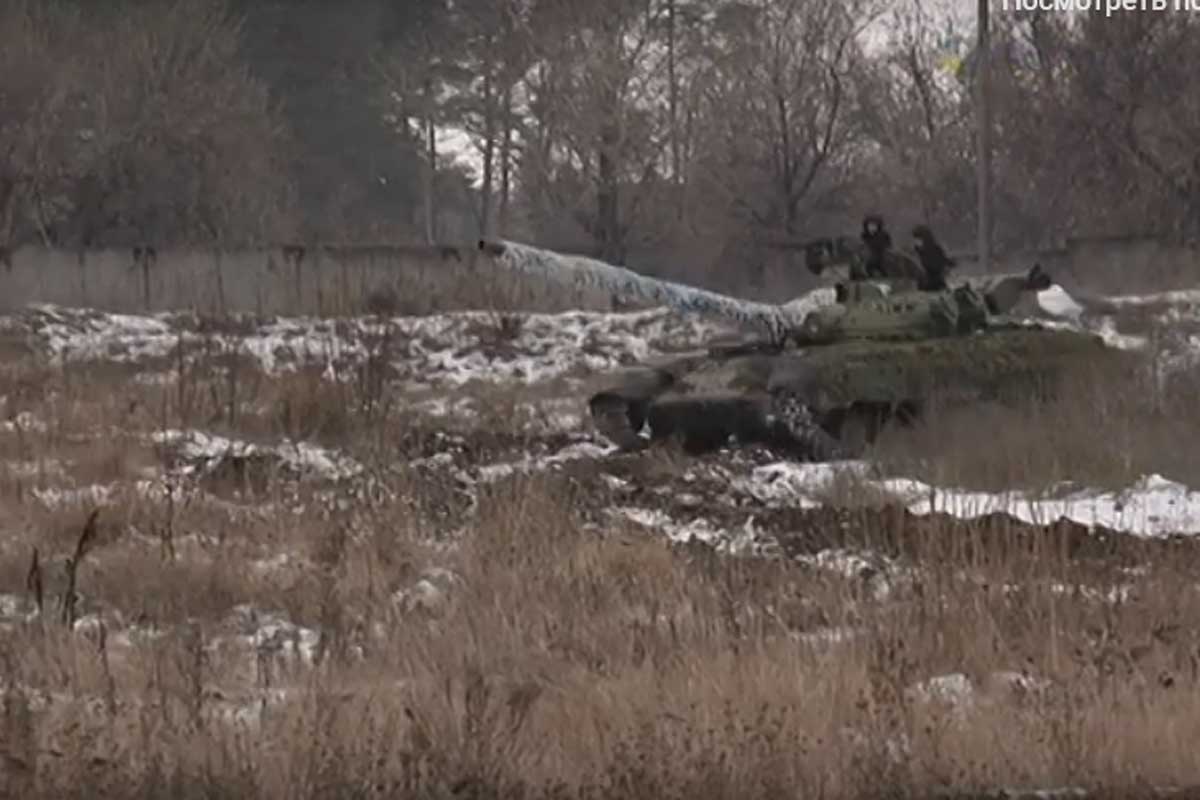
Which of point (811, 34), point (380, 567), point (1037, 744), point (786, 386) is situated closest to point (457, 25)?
point (811, 34)

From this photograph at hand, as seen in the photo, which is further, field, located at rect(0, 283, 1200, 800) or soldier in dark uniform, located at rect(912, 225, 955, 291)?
soldier in dark uniform, located at rect(912, 225, 955, 291)

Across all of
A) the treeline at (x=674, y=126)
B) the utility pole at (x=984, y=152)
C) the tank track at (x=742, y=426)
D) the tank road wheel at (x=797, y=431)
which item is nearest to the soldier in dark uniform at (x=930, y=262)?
the tank track at (x=742, y=426)

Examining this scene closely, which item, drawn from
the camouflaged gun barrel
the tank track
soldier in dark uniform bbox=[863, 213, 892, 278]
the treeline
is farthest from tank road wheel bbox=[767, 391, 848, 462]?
the treeline

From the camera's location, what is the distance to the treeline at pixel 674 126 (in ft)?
105

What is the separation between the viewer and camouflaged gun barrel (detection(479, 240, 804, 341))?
1311 centimetres

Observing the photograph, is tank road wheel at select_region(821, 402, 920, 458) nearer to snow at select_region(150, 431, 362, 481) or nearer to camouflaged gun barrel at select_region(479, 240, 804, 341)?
camouflaged gun barrel at select_region(479, 240, 804, 341)

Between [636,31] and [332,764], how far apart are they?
35880mm

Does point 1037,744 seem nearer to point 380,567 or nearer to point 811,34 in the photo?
point 380,567

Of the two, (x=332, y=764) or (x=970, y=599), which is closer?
(x=332, y=764)

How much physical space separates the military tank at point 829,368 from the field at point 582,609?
34 cm

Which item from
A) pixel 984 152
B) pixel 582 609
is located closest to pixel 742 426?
pixel 582 609

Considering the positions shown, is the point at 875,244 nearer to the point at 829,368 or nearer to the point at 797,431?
the point at 829,368

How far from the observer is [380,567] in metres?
7.53

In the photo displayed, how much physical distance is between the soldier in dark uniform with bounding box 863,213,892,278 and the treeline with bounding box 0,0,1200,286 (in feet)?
54.1
